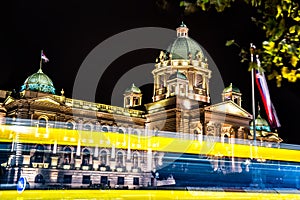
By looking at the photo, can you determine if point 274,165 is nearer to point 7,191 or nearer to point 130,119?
point 7,191

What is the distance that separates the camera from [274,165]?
21484 mm

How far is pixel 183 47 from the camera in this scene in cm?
6531

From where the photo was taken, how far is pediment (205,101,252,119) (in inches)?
2165

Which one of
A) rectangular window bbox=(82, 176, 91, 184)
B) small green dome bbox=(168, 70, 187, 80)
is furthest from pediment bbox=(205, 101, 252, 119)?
rectangular window bbox=(82, 176, 91, 184)

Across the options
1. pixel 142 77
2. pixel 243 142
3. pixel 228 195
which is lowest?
pixel 228 195

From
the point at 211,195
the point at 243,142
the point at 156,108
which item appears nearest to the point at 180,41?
the point at 156,108

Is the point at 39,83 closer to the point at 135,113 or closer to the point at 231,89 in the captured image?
the point at 135,113

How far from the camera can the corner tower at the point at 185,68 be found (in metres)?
62.5

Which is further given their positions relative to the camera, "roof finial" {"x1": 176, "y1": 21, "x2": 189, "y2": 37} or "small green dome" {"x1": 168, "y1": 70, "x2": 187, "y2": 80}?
"roof finial" {"x1": 176, "y1": 21, "x2": 189, "y2": 37}

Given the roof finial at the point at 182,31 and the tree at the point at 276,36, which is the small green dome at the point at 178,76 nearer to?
the roof finial at the point at 182,31

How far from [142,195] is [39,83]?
33216 mm

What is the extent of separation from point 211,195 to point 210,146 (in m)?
3.16

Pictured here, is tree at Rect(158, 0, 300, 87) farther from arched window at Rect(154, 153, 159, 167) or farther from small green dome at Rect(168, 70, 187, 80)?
small green dome at Rect(168, 70, 187, 80)

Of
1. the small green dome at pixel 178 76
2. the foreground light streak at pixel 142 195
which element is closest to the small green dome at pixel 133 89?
the small green dome at pixel 178 76
